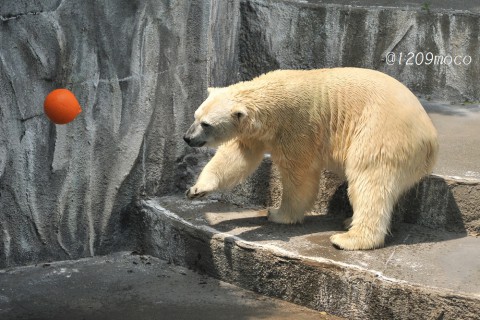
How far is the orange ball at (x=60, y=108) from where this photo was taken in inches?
185

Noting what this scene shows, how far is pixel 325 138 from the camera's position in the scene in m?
5.02

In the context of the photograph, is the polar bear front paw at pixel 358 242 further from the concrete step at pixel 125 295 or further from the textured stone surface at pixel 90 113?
the textured stone surface at pixel 90 113

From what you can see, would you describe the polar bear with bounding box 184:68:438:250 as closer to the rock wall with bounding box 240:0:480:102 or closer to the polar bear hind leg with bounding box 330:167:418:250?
the polar bear hind leg with bounding box 330:167:418:250

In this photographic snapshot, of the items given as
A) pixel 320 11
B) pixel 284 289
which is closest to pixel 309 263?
pixel 284 289

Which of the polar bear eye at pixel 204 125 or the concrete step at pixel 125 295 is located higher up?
the polar bear eye at pixel 204 125

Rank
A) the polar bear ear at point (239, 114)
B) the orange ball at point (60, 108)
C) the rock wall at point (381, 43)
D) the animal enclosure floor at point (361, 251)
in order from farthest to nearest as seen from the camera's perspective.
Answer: the rock wall at point (381, 43)
the polar bear ear at point (239, 114)
the orange ball at point (60, 108)
the animal enclosure floor at point (361, 251)

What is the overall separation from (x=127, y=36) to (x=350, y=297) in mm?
2313

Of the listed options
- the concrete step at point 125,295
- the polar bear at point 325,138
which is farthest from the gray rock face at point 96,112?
the polar bear at point 325,138

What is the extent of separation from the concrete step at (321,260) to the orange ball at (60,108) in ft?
3.55

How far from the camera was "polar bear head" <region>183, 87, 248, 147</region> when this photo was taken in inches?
192

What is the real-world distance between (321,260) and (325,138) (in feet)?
2.82

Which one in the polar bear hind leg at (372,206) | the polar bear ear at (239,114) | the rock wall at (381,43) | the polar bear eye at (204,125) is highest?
the rock wall at (381,43)

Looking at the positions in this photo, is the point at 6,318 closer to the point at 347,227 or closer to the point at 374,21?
the point at 347,227

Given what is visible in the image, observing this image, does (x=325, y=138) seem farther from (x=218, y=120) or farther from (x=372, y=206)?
(x=218, y=120)
